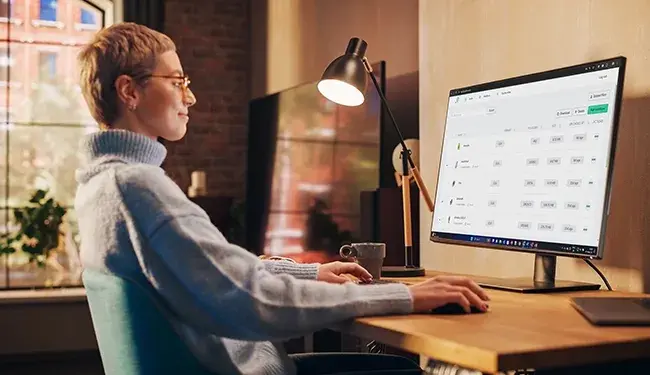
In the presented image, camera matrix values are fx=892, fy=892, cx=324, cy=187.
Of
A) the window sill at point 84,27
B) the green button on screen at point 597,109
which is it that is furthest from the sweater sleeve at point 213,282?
the window sill at point 84,27

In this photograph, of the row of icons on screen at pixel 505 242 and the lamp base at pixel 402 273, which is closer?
the row of icons on screen at pixel 505 242

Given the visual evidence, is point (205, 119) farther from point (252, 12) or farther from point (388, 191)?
point (388, 191)

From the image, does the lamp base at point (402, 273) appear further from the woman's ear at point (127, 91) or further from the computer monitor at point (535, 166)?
the woman's ear at point (127, 91)

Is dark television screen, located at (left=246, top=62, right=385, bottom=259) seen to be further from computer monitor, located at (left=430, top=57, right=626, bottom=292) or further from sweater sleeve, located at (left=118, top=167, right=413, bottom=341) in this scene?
sweater sleeve, located at (left=118, top=167, right=413, bottom=341)

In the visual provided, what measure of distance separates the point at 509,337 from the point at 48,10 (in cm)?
486

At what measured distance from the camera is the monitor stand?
1.81 meters

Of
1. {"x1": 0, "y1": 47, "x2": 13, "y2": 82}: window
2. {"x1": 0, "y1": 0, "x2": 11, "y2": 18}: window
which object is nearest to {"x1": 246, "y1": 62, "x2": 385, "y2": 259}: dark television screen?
{"x1": 0, "y1": 47, "x2": 13, "y2": 82}: window

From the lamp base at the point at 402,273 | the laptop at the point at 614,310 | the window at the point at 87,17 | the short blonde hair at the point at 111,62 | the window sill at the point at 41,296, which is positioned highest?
the window at the point at 87,17

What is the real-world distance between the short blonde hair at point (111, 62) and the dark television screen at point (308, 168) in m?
1.59

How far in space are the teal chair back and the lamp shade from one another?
0.98 metres

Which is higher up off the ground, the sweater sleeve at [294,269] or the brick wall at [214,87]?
the brick wall at [214,87]

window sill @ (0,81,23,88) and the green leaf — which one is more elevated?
window sill @ (0,81,23,88)

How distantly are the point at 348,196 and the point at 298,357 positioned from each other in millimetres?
1674

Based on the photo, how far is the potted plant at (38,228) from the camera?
520 cm
